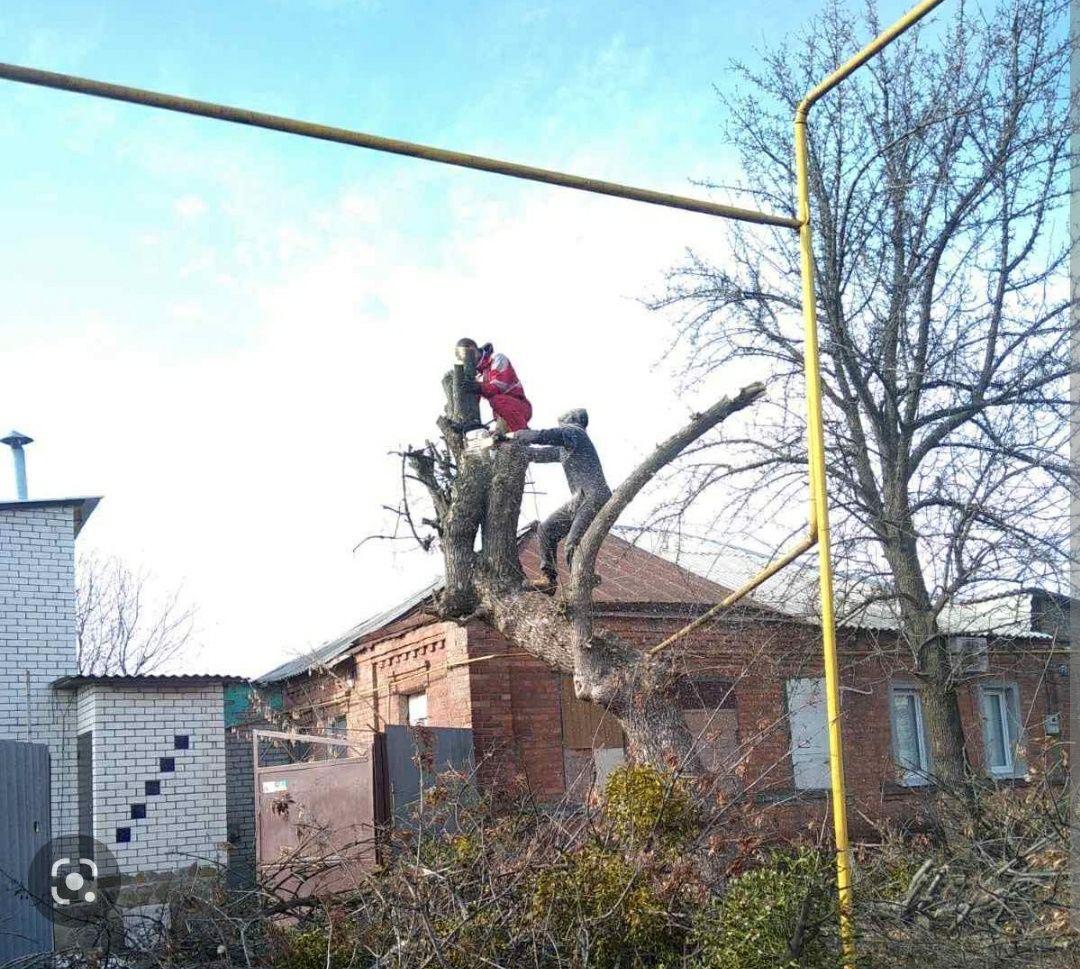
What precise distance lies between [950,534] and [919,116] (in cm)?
426

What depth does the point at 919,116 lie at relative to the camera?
12820 millimetres

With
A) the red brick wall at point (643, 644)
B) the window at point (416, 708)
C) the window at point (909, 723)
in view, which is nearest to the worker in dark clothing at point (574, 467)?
the red brick wall at point (643, 644)

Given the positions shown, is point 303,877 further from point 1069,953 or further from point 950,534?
point 950,534

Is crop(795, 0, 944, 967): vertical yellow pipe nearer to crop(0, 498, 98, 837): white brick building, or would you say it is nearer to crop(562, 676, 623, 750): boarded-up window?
crop(562, 676, 623, 750): boarded-up window

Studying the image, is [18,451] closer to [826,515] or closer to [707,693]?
[707,693]

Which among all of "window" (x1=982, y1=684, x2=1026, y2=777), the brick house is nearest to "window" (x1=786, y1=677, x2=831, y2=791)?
the brick house

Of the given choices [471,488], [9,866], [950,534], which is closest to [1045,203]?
[950,534]

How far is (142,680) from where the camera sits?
44.7ft

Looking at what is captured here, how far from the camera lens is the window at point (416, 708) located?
1656 centimetres

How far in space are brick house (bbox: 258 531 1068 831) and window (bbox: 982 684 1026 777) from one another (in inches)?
1.1

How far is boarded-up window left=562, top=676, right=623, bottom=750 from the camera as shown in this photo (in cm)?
1552

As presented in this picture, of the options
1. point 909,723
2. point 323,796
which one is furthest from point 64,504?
point 909,723

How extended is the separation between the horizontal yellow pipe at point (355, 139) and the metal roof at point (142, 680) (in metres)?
8.50

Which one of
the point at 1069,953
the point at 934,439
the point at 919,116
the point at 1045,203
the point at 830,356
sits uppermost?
the point at 919,116
